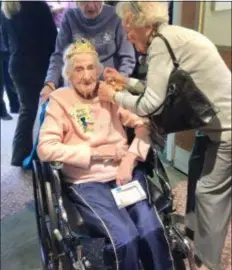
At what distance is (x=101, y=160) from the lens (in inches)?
48.9

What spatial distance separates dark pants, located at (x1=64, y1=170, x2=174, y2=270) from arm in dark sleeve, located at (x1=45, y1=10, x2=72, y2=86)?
40cm

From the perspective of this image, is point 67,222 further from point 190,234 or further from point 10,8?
point 10,8

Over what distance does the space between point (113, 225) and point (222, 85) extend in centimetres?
51

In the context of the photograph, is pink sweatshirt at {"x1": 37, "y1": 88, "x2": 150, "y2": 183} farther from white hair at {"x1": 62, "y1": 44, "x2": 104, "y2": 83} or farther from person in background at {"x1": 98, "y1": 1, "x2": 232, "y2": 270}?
person in background at {"x1": 98, "y1": 1, "x2": 232, "y2": 270}

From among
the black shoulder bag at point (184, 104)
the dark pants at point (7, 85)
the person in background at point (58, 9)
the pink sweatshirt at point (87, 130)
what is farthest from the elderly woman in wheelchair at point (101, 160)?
the dark pants at point (7, 85)

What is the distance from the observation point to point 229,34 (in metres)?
1.15

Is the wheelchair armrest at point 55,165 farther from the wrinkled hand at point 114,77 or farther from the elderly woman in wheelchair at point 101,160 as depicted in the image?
the wrinkled hand at point 114,77

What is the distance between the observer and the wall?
3.55 ft

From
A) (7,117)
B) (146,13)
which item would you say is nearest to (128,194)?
(146,13)

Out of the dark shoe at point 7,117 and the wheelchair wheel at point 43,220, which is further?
the dark shoe at point 7,117

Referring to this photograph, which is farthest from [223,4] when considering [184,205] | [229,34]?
[184,205]

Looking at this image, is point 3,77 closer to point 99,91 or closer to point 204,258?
point 99,91

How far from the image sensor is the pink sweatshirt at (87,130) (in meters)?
1.20

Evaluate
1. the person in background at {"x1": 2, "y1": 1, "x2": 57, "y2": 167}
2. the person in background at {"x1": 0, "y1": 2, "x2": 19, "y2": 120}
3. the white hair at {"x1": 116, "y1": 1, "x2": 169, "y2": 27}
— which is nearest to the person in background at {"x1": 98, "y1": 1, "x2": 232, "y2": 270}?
the white hair at {"x1": 116, "y1": 1, "x2": 169, "y2": 27}
